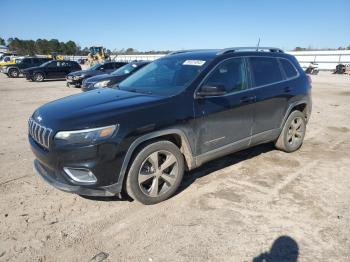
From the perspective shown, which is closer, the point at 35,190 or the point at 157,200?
the point at 157,200

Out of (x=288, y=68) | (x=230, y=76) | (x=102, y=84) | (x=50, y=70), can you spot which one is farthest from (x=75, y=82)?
(x=230, y=76)

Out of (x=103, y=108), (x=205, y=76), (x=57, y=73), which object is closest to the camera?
(x=103, y=108)

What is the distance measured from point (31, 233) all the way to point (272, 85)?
4012 millimetres

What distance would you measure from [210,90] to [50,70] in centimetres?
2214

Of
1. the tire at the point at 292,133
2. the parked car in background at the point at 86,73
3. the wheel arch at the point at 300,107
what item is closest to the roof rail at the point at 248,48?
the wheel arch at the point at 300,107

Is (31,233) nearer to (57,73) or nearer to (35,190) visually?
(35,190)

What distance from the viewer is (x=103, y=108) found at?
11.8 ft

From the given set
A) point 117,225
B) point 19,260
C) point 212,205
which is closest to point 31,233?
point 19,260

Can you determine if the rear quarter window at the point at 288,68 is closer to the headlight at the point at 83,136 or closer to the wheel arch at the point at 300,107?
the wheel arch at the point at 300,107

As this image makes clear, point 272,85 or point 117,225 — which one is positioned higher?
point 272,85

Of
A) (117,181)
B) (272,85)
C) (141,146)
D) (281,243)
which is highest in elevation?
(272,85)

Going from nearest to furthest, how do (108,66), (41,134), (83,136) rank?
(83,136) → (41,134) → (108,66)

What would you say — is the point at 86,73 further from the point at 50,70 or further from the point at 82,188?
the point at 82,188

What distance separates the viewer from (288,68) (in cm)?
567
